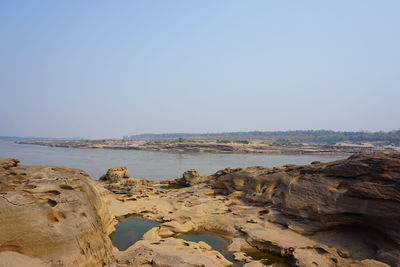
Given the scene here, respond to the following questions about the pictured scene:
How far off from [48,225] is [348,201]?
13638mm

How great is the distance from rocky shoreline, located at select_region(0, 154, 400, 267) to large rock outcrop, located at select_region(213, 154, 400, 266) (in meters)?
0.05

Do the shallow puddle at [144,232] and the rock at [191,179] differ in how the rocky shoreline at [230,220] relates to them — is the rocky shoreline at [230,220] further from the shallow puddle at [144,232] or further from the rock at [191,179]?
the rock at [191,179]

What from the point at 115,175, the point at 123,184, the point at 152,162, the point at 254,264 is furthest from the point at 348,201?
the point at 152,162

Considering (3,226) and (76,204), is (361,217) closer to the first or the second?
(76,204)

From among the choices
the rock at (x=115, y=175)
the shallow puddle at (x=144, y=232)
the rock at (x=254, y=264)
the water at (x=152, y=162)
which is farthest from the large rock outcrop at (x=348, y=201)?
the water at (x=152, y=162)

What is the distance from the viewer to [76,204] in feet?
35.9

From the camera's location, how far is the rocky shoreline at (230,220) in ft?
30.2

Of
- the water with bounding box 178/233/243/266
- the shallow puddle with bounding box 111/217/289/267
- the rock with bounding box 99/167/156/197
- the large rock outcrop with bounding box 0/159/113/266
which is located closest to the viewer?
the large rock outcrop with bounding box 0/159/113/266

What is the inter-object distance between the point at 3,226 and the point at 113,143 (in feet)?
397

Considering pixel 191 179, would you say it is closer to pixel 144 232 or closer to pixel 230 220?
pixel 230 220

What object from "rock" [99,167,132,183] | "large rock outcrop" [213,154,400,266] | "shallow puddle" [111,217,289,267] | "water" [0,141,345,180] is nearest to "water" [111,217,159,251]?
"shallow puddle" [111,217,289,267]

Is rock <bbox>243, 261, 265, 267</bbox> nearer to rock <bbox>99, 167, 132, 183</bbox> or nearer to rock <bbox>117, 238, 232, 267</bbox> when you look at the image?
rock <bbox>117, 238, 232, 267</bbox>

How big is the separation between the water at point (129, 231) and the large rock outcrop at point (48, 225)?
291 cm

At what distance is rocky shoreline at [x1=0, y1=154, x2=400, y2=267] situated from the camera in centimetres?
920
